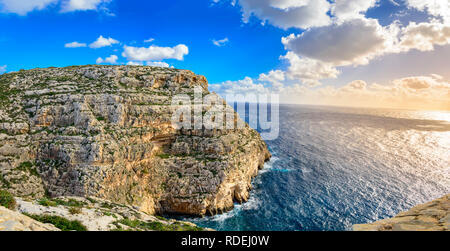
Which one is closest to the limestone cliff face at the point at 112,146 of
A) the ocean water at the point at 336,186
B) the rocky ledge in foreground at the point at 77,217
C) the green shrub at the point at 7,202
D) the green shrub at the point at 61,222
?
the ocean water at the point at 336,186

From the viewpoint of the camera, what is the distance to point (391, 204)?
4162 cm

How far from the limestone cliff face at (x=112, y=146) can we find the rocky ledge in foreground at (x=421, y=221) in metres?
35.8

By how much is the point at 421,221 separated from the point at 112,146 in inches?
1629

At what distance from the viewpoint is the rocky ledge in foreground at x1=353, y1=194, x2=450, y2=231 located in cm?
562

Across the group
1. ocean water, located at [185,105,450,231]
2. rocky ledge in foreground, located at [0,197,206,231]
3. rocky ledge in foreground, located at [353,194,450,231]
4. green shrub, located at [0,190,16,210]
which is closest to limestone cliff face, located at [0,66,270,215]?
ocean water, located at [185,105,450,231]

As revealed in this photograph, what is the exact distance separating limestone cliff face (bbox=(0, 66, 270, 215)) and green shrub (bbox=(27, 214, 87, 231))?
21869mm

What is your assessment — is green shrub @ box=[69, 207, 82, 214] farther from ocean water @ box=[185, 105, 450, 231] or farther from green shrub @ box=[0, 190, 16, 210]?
ocean water @ box=[185, 105, 450, 231]

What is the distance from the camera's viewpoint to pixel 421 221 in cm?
598

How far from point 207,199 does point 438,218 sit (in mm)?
36990

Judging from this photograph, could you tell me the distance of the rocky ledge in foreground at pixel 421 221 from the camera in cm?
562

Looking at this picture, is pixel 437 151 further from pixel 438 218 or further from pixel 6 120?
pixel 6 120

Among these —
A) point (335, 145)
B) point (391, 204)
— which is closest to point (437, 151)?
point (335, 145)

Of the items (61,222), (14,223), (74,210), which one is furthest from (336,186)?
(14,223)
